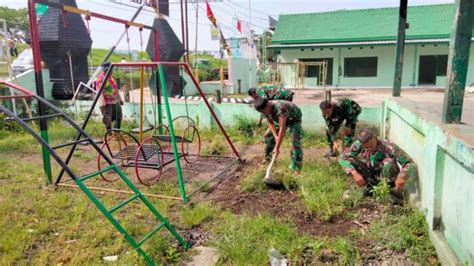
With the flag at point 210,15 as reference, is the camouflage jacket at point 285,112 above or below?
below

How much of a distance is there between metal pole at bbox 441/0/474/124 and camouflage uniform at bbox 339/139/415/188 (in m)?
0.96

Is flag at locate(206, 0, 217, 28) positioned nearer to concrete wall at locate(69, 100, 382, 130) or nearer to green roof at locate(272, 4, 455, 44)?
green roof at locate(272, 4, 455, 44)

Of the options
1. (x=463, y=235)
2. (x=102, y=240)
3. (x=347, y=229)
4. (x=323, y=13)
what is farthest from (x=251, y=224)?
(x=323, y=13)

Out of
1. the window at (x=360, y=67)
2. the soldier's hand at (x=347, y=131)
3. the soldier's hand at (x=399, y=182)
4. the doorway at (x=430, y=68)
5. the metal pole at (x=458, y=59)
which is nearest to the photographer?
the metal pole at (x=458, y=59)

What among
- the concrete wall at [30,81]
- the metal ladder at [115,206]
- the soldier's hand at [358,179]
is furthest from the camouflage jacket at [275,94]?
the concrete wall at [30,81]

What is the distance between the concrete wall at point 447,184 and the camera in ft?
8.18

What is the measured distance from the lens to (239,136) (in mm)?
8258

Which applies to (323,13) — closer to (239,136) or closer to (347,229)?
(239,136)

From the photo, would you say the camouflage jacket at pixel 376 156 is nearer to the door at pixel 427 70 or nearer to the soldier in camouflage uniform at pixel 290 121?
the soldier in camouflage uniform at pixel 290 121

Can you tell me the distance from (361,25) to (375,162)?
1908 centimetres

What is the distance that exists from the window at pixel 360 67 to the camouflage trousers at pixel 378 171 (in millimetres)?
17741

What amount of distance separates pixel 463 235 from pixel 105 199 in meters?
3.97

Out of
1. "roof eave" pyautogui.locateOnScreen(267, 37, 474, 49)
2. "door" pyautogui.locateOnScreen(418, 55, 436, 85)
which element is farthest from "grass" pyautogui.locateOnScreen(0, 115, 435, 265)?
"door" pyautogui.locateOnScreen(418, 55, 436, 85)

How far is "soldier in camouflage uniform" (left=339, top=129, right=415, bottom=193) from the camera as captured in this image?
393 cm
